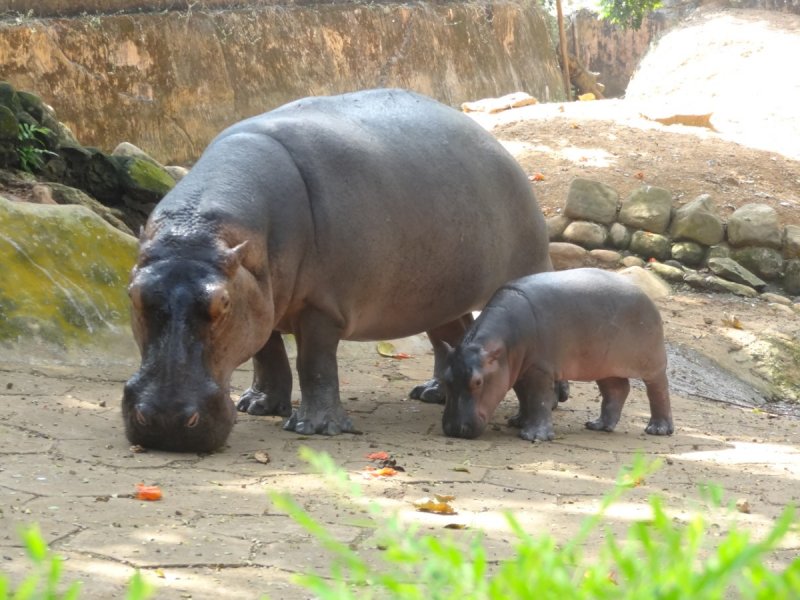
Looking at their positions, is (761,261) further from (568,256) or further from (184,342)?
(184,342)

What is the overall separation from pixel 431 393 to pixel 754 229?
6.13 meters

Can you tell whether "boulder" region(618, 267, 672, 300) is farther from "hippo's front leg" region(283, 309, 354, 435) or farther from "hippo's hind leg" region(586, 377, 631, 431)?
"hippo's front leg" region(283, 309, 354, 435)

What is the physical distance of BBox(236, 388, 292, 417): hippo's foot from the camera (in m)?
6.25

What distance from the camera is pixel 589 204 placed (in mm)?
12164

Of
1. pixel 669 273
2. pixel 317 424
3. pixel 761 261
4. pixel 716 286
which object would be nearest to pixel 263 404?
pixel 317 424

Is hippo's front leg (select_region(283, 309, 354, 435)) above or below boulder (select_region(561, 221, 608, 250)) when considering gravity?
above

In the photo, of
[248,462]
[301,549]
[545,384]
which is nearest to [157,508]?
[301,549]

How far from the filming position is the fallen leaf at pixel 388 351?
8.35 metres

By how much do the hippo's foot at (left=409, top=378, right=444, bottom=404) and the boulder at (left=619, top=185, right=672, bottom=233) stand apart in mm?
5632

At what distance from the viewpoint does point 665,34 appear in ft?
70.8

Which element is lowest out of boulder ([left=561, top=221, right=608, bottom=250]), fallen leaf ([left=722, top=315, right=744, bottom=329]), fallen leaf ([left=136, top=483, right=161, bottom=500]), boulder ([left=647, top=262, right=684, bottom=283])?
fallen leaf ([left=722, top=315, right=744, bottom=329])

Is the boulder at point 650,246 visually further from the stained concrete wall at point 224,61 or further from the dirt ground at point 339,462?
the stained concrete wall at point 224,61

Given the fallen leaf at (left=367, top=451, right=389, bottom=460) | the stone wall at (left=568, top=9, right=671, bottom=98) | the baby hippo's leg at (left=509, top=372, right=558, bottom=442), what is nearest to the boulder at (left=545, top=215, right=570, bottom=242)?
the baby hippo's leg at (left=509, top=372, right=558, bottom=442)

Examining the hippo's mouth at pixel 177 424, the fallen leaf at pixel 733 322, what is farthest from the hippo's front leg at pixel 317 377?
the fallen leaf at pixel 733 322
